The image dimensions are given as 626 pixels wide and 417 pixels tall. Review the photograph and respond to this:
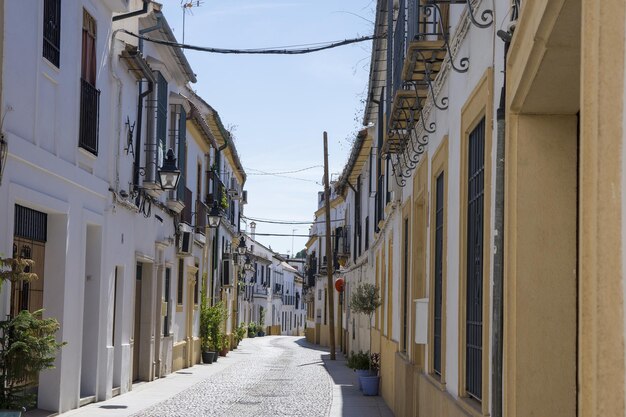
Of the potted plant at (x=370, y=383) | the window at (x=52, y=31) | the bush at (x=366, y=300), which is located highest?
the window at (x=52, y=31)

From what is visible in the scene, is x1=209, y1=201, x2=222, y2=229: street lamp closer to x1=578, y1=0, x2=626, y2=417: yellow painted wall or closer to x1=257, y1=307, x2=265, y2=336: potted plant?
x1=578, y1=0, x2=626, y2=417: yellow painted wall

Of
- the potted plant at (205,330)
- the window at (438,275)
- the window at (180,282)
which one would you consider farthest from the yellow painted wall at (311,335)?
the window at (438,275)

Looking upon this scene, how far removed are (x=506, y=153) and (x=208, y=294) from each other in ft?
87.0

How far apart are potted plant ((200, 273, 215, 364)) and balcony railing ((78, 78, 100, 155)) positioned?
15.0m

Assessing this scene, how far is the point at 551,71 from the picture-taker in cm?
479

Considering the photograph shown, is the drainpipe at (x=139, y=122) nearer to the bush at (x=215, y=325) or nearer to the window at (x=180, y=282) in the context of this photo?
the window at (x=180, y=282)

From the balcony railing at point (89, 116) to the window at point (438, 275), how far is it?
5473 millimetres

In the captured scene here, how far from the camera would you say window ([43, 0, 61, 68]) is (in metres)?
11.9

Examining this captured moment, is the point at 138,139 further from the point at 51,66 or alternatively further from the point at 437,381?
the point at 437,381

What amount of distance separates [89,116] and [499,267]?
966 centimetres

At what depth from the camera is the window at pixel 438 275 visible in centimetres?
1016

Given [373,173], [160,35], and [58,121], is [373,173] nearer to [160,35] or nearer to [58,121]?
[160,35]

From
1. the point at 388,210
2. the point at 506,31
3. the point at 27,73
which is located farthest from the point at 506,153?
the point at 388,210

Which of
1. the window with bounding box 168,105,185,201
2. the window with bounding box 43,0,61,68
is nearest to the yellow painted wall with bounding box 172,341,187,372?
the window with bounding box 168,105,185,201
